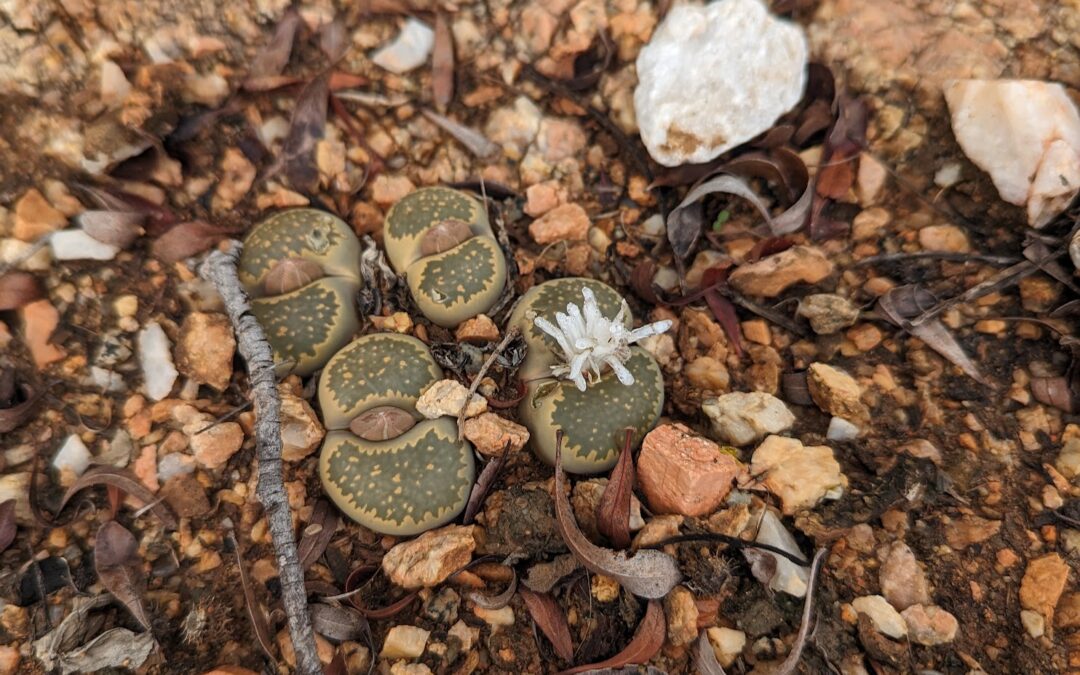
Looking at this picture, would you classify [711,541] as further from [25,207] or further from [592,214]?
[25,207]

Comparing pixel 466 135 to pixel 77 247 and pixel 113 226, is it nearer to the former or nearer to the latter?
pixel 113 226

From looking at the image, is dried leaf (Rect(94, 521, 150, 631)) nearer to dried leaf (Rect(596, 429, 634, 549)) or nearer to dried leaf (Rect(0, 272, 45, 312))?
dried leaf (Rect(0, 272, 45, 312))

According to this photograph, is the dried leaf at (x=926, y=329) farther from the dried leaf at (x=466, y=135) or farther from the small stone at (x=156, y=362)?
the small stone at (x=156, y=362)

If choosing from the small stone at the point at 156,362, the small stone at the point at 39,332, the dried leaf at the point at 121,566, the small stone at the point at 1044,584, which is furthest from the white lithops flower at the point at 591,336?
the small stone at the point at 39,332

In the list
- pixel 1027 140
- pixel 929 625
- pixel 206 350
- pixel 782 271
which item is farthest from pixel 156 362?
pixel 1027 140

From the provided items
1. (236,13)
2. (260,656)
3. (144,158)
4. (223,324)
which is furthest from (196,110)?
(260,656)

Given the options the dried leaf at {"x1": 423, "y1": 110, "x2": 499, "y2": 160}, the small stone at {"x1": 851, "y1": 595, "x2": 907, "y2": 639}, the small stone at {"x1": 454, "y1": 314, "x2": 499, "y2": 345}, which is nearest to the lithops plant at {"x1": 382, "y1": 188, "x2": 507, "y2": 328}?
the small stone at {"x1": 454, "y1": 314, "x2": 499, "y2": 345}

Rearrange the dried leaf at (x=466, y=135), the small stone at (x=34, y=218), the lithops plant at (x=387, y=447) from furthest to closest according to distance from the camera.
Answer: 1. the dried leaf at (x=466, y=135)
2. the small stone at (x=34, y=218)
3. the lithops plant at (x=387, y=447)
